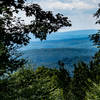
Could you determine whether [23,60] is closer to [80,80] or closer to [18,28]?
[18,28]

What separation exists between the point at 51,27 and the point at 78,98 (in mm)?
3287

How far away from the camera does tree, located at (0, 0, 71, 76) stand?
6672mm

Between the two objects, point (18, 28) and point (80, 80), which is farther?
point (80, 80)

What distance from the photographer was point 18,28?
7.56 meters

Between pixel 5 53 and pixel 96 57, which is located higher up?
pixel 5 53

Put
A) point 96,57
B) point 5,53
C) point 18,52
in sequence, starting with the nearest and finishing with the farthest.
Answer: point 5,53, point 18,52, point 96,57

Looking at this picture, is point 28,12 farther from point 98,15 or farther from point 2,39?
point 98,15

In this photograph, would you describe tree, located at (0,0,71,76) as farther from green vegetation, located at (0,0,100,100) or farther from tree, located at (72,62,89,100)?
tree, located at (72,62,89,100)

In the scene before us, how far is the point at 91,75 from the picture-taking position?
1016 centimetres

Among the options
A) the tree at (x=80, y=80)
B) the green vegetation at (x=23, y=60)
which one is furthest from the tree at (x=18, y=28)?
the tree at (x=80, y=80)

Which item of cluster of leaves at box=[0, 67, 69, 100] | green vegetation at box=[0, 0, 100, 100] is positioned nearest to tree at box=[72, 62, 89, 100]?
green vegetation at box=[0, 0, 100, 100]

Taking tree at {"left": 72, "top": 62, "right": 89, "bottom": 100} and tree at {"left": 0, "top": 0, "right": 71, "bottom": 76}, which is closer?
tree at {"left": 0, "top": 0, "right": 71, "bottom": 76}

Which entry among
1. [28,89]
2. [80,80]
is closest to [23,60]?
[28,89]

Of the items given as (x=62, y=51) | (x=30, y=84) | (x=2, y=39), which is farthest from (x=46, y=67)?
(x=62, y=51)
